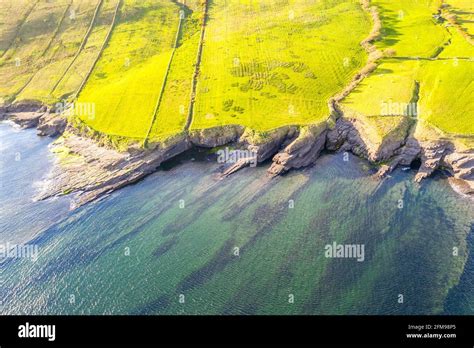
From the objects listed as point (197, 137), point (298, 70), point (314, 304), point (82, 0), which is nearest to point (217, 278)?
point (314, 304)

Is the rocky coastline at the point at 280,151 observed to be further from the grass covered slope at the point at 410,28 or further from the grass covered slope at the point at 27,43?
the grass covered slope at the point at 27,43

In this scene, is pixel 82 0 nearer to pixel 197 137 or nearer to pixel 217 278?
pixel 197 137

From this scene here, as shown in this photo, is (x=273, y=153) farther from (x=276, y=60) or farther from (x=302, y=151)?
(x=276, y=60)

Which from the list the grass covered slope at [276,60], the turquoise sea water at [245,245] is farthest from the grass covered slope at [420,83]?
the turquoise sea water at [245,245]
